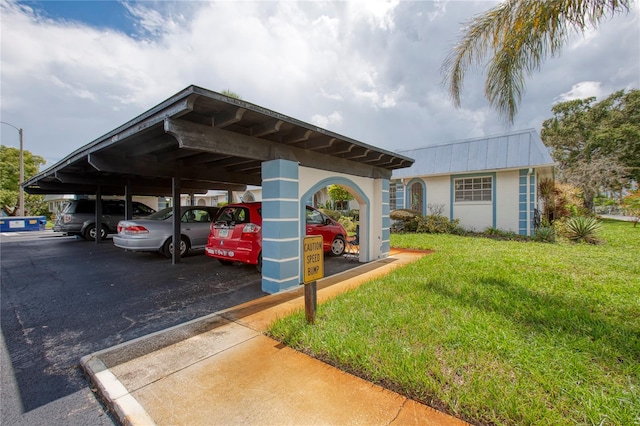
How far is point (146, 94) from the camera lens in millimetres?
9883

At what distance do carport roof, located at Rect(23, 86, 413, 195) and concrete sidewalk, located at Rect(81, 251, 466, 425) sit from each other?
263 cm

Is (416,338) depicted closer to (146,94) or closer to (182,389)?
(182,389)

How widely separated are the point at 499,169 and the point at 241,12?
11536 mm

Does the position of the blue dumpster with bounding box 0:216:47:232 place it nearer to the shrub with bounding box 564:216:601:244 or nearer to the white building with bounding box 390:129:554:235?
the white building with bounding box 390:129:554:235

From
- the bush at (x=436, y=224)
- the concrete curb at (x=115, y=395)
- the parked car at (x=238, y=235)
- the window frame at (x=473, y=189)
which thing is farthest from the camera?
the bush at (x=436, y=224)

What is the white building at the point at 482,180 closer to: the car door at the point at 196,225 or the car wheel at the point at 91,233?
the car door at the point at 196,225

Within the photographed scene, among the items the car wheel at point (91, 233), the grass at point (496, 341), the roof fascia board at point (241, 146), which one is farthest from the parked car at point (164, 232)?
the car wheel at point (91, 233)

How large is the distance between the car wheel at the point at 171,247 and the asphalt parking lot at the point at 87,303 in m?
0.25

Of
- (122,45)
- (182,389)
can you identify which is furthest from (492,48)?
(122,45)

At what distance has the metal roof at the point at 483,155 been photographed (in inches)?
478

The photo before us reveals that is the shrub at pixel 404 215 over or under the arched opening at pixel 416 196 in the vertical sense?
under

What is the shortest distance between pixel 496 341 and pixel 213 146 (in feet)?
14.7

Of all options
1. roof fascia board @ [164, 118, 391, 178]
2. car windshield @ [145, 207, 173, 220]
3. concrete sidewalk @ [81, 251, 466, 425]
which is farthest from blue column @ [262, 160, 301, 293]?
car windshield @ [145, 207, 173, 220]

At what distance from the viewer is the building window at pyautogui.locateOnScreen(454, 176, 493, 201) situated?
1334 centimetres
